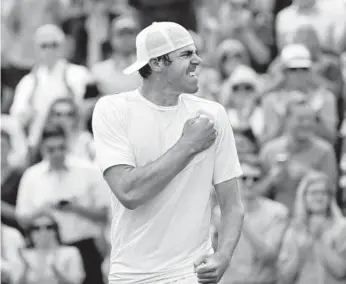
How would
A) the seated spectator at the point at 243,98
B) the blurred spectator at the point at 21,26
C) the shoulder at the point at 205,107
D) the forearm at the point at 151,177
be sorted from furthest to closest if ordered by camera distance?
the blurred spectator at the point at 21,26
the seated spectator at the point at 243,98
the shoulder at the point at 205,107
the forearm at the point at 151,177

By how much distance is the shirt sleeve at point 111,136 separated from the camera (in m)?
5.03

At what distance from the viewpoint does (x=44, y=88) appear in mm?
10656

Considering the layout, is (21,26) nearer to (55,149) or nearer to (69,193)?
(55,149)

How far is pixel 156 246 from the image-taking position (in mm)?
5086

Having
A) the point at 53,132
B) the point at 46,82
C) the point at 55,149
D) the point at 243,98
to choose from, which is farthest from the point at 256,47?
the point at 55,149

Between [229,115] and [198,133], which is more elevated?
[198,133]

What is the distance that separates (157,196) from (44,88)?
18.8 feet

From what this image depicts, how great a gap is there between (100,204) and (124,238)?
4034 mm

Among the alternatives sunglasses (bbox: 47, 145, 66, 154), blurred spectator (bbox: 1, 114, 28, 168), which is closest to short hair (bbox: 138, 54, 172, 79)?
sunglasses (bbox: 47, 145, 66, 154)

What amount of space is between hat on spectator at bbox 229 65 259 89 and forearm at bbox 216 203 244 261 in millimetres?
5457

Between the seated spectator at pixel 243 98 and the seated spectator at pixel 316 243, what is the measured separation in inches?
65.8

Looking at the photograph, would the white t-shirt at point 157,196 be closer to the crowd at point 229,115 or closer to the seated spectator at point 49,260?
the crowd at point 229,115

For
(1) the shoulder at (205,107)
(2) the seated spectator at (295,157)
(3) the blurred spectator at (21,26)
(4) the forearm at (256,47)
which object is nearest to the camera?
(1) the shoulder at (205,107)

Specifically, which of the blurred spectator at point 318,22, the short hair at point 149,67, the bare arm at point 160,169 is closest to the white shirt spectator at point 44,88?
the blurred spectator at point 318,22
